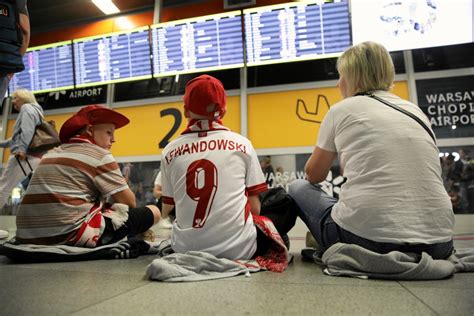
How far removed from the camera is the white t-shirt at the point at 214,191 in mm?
1500

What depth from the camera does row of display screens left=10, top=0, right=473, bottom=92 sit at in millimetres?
3627

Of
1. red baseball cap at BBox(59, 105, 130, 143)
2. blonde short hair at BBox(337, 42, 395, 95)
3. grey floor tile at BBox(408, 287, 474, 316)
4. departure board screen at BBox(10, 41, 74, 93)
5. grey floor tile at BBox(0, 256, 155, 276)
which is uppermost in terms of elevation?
departure board screen at BBox(10, 41, 74, 93)

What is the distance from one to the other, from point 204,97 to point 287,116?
9.25ft

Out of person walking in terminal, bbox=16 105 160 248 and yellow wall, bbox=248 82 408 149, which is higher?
yellow wall, bbox=248 82 408 149

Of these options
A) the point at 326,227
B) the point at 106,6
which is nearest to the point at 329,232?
the point at 326,227

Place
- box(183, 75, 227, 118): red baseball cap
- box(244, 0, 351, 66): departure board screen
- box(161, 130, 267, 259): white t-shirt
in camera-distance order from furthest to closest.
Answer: box(244, 0, 351, 66): departure board screen, box(183, 75, 227, 118): red baseball cap, box(161, 130, 267, 259): white t-shirt

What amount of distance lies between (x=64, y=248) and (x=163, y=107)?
3059mm

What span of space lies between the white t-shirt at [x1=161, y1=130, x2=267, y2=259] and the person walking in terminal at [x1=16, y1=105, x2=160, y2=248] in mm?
541

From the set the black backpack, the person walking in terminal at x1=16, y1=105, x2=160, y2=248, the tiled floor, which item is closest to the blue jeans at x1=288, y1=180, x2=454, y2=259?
the tiled floor

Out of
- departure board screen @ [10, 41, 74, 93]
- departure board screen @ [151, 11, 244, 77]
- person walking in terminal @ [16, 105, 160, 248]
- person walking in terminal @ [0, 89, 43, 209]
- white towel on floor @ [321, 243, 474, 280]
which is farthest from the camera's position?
departure board screen @ [10, 41, 74, 93]

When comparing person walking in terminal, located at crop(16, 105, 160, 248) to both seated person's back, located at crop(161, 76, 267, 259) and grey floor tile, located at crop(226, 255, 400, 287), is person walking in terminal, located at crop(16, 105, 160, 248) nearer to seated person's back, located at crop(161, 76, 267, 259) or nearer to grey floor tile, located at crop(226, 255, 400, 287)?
seated person's back, located at crop(161, 76, 267, 259)

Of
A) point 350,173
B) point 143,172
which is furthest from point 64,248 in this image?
point 143,172

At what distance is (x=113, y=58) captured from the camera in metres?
4.50

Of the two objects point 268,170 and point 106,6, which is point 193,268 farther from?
point 106,6
